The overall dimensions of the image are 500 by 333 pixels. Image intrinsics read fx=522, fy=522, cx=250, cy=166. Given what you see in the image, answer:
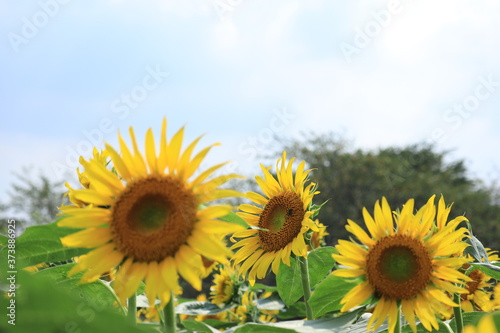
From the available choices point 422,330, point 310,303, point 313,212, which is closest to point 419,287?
point 422,330

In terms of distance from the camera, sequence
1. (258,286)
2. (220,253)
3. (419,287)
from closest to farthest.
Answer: (220,253), (419,287), (258,286)

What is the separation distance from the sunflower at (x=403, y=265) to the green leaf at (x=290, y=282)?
1.15 ft

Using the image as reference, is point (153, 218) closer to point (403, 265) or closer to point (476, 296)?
point (403, 265)

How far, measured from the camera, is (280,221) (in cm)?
139

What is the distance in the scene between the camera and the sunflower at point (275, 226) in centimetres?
136

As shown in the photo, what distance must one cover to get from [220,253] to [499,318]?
43 centimetres

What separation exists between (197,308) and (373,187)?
14353 mm

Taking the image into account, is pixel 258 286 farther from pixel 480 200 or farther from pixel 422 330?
pixel 480 200

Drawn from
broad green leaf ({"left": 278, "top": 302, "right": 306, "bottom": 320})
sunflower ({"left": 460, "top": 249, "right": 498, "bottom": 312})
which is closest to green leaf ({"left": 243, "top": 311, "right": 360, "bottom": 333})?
sunflower ({"left": 460, "top": 249, "right": 498, "bottom": 312})

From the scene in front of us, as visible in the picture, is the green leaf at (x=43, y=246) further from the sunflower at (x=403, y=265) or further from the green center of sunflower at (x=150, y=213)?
the sunflower at (x=403, y=265)

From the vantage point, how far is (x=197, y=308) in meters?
2.19

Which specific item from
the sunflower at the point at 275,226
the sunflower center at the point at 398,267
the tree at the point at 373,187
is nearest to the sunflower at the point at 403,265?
the sunflower center at the point at 398,267

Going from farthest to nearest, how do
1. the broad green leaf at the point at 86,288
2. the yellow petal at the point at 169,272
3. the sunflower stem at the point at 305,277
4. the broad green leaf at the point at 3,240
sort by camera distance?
1. the sunflower stem at the point at 305,277
2. the broad green leaf at the point at 86,288
3. the broad green leaf at the point at 3,240
4. the yellow petal at the point at 169,272

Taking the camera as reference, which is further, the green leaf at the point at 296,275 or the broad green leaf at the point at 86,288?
the green leaf at the point at 296,275
